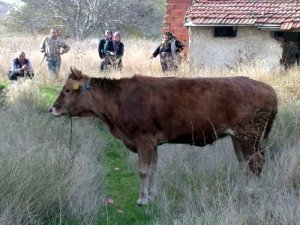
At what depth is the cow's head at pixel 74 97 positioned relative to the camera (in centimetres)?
802

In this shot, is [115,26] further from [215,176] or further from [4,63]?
[215,176]

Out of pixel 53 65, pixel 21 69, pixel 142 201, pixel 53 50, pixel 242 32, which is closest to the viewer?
pixel 142 201

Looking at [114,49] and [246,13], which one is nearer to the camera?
[114,49]

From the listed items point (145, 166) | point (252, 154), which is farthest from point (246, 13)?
point (145, 166)

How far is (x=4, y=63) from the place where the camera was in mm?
21234

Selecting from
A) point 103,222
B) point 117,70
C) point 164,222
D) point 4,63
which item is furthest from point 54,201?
point 4,63

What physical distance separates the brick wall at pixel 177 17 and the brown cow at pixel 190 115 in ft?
51.9

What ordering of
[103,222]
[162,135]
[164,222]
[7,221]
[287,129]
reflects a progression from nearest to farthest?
[7,221] < [164,222] < [103,222] < [162,135] < [287,129]

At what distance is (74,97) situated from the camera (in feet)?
26.3

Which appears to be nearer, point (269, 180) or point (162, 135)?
point (269, 180)

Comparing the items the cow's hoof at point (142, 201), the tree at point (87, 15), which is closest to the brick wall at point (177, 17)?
the cow's hoof at point (142, 201)

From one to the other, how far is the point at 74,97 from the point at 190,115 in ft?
5.11

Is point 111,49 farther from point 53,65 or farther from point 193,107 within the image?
point 193,107

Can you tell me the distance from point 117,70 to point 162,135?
32.9 ft
